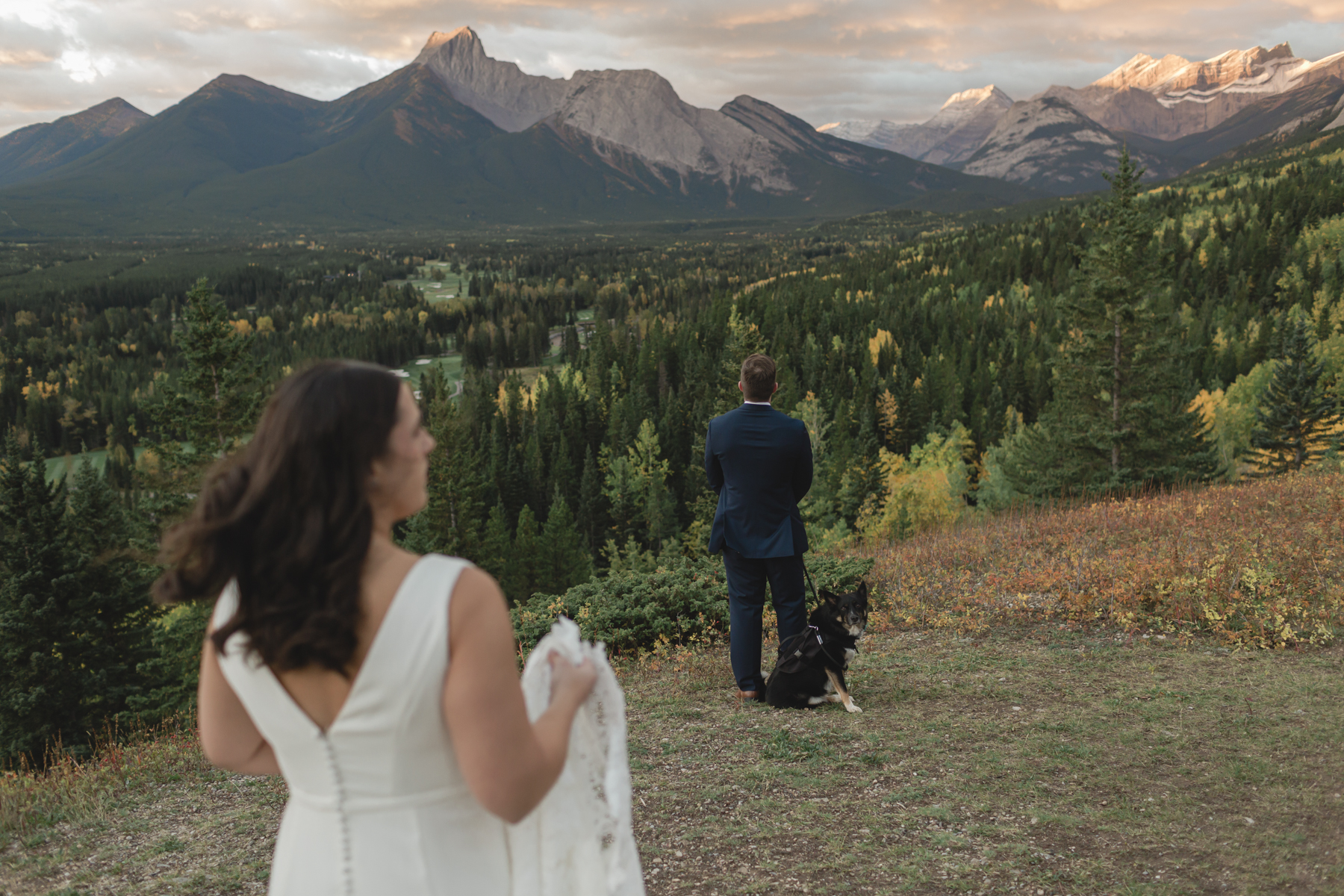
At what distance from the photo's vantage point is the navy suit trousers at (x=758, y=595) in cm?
732

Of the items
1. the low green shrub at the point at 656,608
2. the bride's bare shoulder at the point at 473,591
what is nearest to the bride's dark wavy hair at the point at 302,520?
the bride's bare shoulder at the point at 473,591

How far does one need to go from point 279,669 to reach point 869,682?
7.74m

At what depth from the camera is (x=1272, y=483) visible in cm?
1641

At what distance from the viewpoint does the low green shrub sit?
37.8 ft

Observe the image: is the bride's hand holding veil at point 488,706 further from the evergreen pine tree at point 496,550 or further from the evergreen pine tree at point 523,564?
the evergreen pine tree at point 523,564

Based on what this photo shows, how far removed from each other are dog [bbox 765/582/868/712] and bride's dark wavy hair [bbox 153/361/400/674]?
6.10 m

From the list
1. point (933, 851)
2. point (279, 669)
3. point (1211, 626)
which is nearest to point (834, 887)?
point (933, 851)

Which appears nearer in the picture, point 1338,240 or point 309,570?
point 309,570

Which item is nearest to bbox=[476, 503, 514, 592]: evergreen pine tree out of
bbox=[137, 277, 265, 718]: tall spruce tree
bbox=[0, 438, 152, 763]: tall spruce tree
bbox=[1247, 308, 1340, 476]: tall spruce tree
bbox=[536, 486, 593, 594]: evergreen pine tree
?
bbox=[536, 486, 593, 594]: evergreen pine tree

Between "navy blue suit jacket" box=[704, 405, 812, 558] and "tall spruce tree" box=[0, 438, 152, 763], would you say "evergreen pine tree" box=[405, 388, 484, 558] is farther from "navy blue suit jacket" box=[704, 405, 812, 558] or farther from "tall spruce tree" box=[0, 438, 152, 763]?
"navy blue suit jacket" box=[704, 405, 812, 558]

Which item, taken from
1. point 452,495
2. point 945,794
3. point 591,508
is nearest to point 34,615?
point 452,495

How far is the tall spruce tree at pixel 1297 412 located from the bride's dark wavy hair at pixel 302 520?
5491cm

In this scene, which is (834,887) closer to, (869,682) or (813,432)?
(869,682)

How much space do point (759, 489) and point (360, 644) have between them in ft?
17.7
